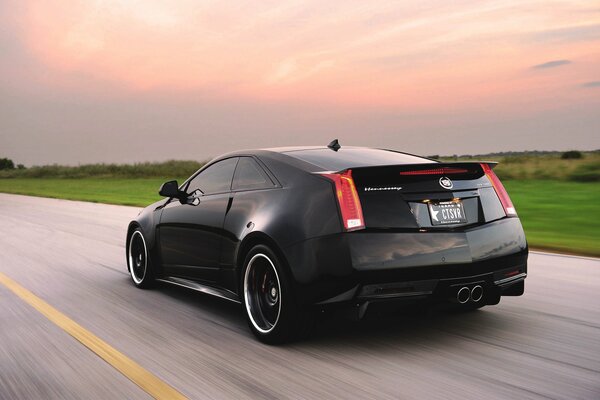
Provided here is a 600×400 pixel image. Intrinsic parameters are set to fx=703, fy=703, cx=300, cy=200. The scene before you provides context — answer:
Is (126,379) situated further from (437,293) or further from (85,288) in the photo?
A: (85,288)

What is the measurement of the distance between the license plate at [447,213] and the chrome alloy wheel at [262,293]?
4.10 ft

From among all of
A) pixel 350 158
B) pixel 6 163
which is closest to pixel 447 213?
pixel 350 158

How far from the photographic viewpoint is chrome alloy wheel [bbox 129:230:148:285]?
7871 mm

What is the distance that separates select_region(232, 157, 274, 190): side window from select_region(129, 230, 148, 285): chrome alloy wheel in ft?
6.82

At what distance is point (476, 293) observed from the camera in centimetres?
508

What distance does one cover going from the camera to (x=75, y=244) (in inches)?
475

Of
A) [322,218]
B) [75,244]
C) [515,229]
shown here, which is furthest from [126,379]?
[75,244]

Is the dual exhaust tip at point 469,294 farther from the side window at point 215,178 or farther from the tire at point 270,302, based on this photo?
the side window at point 215,178

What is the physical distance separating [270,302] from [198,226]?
1.41 metres

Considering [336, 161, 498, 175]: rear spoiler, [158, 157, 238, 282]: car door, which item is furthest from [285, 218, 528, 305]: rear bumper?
[158, 157, 238, 282]: car door

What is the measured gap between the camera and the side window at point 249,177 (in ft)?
19.1

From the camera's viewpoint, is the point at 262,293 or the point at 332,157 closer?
the point at 262,293

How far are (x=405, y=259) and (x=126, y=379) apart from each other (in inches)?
78.6

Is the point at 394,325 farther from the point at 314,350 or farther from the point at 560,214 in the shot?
the point at 560,214
